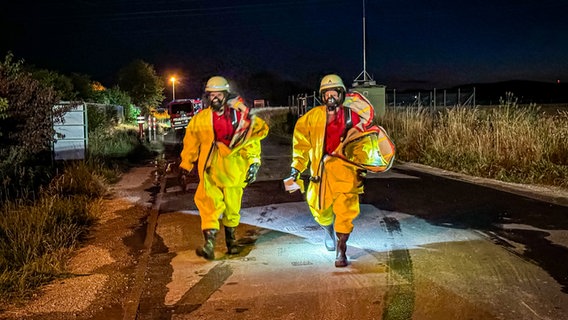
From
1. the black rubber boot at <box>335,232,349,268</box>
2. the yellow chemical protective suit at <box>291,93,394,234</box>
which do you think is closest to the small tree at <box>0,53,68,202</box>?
the yellow chemical protective suit at <box>291,93,394,234</box>

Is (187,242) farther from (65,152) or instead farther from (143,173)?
(65,152)

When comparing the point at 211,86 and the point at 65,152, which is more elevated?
the point at 211,86

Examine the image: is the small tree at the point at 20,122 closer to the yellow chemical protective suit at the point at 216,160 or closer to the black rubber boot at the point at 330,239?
the yellow chemical protective suit at the point at 216,160

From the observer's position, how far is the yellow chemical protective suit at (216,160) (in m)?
5.74

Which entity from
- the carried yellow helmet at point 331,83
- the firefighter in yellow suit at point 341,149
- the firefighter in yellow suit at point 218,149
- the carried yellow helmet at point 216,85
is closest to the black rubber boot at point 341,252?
the firefighter in yellow suit at point 341,149

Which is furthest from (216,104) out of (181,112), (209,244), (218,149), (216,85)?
(181,112)

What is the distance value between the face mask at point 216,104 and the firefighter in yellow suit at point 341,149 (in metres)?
0.84

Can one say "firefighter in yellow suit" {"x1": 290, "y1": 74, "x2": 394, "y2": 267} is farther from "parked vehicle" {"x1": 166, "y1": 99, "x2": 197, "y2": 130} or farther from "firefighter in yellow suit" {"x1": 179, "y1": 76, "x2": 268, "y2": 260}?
"parked vehicle" {"x1": 166, "y1": 99, "x2": 197, "y2": 130}

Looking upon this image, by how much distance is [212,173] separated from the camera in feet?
18.8

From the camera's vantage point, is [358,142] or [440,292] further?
[358,142]

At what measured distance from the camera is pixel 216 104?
577 centimetres

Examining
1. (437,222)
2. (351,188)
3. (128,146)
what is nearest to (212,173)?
(351,188)

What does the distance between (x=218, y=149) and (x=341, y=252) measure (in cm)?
160

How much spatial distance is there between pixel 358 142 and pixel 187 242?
8.38 ft
